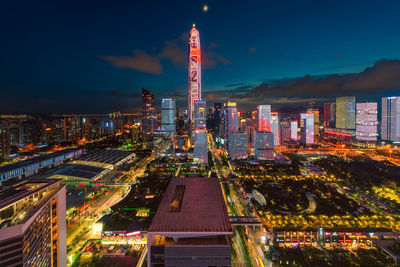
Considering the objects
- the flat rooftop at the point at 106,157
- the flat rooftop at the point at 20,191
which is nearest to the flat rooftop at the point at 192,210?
the flat rooftop at the point at 20,191

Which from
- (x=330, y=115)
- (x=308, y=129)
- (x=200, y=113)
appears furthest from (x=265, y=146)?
(x=330, y=115)

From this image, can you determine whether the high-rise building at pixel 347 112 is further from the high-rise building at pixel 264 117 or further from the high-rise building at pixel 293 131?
the high-rise building at pixel 264 117

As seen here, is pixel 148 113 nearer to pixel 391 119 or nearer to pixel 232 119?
pixel 232 119

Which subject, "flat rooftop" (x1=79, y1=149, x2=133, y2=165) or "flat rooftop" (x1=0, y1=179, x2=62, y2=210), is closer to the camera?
"flat rooftop" (x1=0, y1=179, x2=62, y2=210)

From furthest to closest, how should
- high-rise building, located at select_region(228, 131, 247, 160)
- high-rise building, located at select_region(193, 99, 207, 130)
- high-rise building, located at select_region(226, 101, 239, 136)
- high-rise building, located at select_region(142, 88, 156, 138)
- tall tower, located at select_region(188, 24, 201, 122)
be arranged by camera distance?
1. high-rise building, located at select_region(142, 88, 156, 138)
2. tall tower, located at select_region(188, 24, 201, 122)
3. high-rise building, located at select_region(193, 99, 207, 130)
4. high-rise building, located at select_region(226, 101, 239, 136)
5. high-rise building, located at select_region(228, 131, 247, 160)

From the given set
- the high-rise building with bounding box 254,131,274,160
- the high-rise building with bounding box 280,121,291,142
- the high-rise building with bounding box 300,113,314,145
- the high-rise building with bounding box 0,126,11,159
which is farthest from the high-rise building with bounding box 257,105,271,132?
the high-rise building with bounding box 0,126,11,159

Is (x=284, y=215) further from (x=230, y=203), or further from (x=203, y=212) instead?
(x=203, y=212)

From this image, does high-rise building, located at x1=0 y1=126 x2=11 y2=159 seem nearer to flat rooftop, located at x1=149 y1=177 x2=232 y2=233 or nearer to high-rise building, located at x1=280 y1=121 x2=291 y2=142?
flat rooftop, located at x1=149 y1=177 x2=232 y2=233
